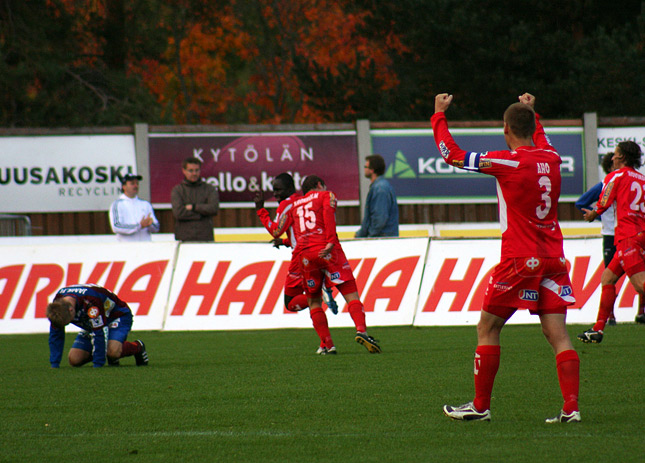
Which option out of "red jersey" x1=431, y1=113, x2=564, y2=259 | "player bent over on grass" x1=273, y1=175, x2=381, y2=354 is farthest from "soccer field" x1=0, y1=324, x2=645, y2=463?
"red jersey" x1=431, y1=113, x2=564, y2=259

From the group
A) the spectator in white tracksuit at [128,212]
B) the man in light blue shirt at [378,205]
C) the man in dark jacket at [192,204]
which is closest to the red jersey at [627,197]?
the man in light blue shirt at [378,205]

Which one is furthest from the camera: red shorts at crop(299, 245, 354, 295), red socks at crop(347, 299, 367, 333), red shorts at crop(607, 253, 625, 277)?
red shorts at crop(607, 253, 625, 277)

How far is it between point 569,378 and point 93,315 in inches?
205

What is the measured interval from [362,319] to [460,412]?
13.9 feet

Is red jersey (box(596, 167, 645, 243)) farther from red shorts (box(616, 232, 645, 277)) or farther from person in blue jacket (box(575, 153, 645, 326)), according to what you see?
person in blue jacket (box(575, 153, 645, 326))

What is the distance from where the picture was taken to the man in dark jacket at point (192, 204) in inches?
576

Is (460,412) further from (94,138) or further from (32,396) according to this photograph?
(94,138)

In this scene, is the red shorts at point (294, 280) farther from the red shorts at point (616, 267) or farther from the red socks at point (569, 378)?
the red socks at point (569, 378)

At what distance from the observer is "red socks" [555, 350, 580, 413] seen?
18.8 feet

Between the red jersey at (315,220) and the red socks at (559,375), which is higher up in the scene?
the red jersey at (315,220)

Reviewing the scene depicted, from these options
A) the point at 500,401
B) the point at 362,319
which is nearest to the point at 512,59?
the point at 362,319

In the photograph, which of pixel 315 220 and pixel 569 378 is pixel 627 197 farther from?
pixel 569 378

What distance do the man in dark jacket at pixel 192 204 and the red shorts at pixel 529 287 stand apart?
9.19 meters

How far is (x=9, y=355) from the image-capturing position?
440 inches
